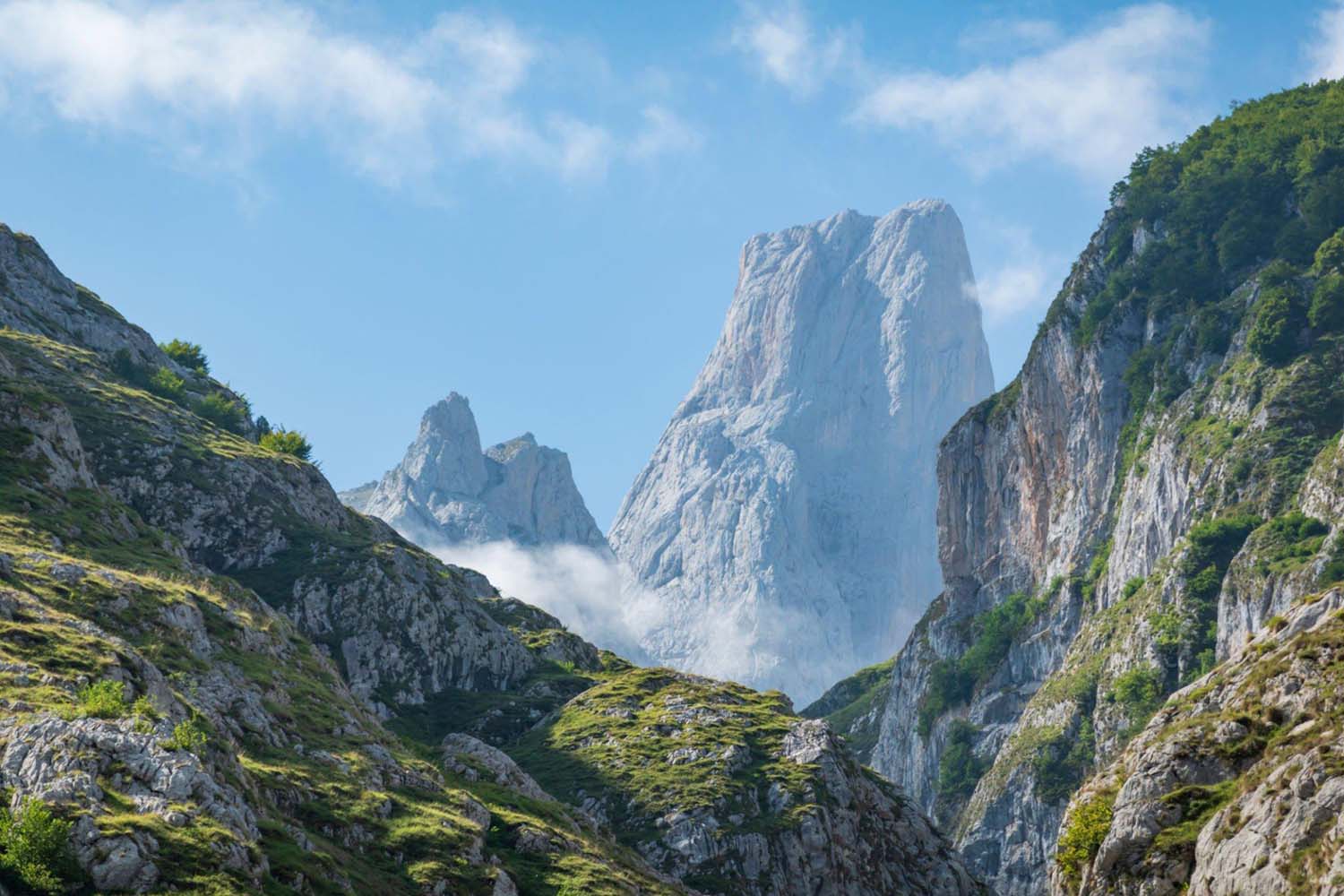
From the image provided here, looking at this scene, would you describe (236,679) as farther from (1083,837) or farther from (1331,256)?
(1331,256)

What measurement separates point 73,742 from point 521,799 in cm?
4017

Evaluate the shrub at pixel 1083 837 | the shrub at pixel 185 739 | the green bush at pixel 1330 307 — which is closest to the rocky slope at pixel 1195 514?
the green bush at pixel 1330 307

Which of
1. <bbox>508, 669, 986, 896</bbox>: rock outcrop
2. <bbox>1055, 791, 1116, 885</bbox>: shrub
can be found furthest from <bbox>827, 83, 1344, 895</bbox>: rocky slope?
<bbox>1055, 791, 1116, 885</bbox>: shrub

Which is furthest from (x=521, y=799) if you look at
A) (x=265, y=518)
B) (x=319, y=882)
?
(x=265, y=518)

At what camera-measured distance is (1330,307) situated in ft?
531

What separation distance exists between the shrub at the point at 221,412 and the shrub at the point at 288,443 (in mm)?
3670

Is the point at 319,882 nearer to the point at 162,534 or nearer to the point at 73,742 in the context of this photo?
the point at 73,742

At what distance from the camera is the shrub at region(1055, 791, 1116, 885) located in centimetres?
7031

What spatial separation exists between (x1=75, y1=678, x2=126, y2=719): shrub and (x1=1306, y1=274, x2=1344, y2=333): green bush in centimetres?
14597

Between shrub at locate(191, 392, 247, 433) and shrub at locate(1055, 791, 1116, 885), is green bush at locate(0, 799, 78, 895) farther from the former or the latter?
shrub at locate(191, 392, 247, 433)

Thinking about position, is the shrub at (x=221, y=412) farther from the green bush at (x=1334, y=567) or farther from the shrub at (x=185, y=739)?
the green bush at (x=1334, y=567)

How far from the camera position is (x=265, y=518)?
13325 cm

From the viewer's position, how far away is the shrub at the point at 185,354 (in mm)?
192625

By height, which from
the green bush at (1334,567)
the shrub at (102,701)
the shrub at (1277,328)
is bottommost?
the shrub at (102,701)
